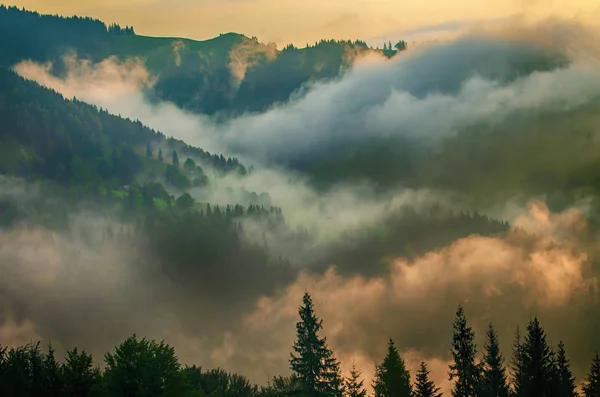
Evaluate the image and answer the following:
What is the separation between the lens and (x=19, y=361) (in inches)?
3969

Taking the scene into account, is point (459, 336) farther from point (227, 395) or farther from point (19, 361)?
point (19, 361)

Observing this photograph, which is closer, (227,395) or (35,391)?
(35,391)

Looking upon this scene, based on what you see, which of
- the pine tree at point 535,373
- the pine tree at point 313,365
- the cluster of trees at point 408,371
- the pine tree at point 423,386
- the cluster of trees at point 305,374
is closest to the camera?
the cluster of trees at point 305,374

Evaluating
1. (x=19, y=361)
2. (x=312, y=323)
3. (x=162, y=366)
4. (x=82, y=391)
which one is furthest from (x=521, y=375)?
(x=19, y=361)

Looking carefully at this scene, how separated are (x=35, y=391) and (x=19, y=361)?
1903 centimetres

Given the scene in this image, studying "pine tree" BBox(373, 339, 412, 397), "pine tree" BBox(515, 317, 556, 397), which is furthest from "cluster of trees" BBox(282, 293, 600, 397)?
"pine tree" BBox(515, 317, 556, 397)

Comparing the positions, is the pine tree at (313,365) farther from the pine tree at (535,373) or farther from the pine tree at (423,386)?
the pine tree at (535,373)

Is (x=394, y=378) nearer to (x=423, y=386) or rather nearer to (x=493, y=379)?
(x=423, y=386)

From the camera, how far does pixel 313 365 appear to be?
106000 mm

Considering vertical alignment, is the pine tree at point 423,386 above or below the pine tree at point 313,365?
below

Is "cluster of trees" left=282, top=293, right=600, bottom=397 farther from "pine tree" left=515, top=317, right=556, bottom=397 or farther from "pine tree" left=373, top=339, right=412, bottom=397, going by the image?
"pine tree" left=515, top=317, right=556, bottom=397

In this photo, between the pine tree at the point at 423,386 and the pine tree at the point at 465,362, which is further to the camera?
the pine tree at the point at 465,362

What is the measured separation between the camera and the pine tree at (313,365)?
10588cm

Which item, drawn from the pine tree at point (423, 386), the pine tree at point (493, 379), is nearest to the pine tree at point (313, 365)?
the pine tree at point (423, 386)
